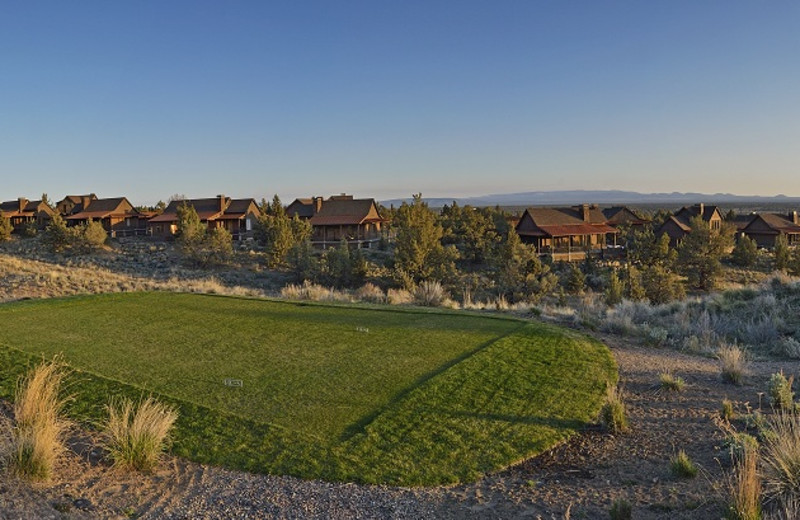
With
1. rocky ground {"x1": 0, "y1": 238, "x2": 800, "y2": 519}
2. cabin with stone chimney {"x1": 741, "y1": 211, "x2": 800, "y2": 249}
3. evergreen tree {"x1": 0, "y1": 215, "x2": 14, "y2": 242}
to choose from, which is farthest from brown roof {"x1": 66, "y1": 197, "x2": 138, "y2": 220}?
cabin with stone chimney {"x1": 741, "y1": 211, "x2": 800, "y2": 249}

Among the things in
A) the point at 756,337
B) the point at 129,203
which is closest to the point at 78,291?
the point at 756,337

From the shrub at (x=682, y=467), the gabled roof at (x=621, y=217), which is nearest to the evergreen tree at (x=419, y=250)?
the shrub at (x=682, y=467)

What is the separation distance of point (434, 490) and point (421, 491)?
0.14 m

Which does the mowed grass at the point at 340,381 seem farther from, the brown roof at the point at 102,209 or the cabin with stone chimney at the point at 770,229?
the cabin with stone chimney at the point at 770,229

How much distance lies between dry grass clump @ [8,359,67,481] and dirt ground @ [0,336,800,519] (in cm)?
15

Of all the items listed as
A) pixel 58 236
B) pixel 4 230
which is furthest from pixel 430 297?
pixel 4 230

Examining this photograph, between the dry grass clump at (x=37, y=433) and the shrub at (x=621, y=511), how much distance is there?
547cm

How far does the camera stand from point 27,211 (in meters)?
66.8

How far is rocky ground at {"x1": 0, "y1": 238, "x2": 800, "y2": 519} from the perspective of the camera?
5.19 meters

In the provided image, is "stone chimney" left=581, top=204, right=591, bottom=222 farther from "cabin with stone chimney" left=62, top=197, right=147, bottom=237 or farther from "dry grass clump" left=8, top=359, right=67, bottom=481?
"dry grass clump" left=8, top=359, right=67, bottom=481

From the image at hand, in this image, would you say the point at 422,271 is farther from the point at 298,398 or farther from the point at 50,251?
the point at 50,251

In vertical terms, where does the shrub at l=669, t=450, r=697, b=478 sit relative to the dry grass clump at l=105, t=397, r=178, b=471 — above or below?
below

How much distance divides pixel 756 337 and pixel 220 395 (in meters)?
12.9

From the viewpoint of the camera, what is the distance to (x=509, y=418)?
24.1ft
